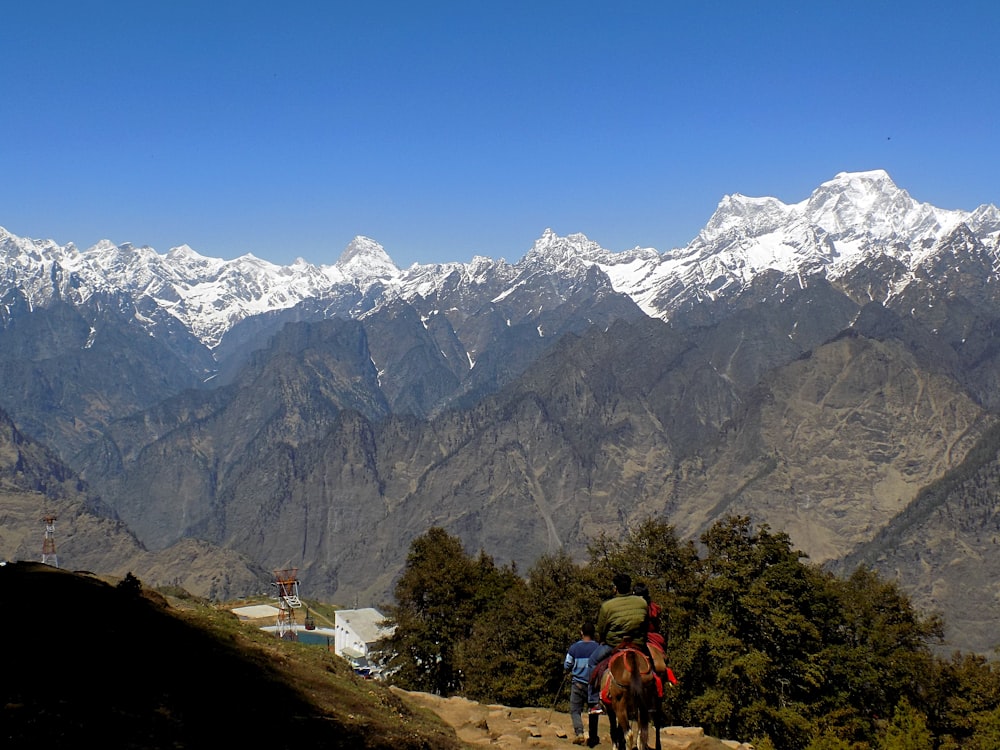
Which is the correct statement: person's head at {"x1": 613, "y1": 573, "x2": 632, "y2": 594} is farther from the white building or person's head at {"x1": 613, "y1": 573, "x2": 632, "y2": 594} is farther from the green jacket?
the white building

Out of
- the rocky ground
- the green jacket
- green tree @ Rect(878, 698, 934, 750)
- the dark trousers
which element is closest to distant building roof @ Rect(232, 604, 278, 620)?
the rocky ground

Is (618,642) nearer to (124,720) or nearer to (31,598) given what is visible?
(124,720)

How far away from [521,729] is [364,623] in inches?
4099

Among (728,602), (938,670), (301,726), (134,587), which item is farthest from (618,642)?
(938,670)

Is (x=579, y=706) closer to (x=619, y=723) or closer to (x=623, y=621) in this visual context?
(x=619, y=723)

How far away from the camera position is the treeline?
47062mm

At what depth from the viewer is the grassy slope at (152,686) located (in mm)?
21172

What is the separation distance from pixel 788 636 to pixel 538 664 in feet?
56.3

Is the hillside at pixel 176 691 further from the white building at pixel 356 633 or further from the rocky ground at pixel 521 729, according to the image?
the white building at pixel 356 633

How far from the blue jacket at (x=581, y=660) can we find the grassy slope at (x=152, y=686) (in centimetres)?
515

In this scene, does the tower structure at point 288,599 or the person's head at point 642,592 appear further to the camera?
the tower structure at point 288,599

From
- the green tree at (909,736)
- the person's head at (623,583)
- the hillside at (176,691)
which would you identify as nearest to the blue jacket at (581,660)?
the person's head at (623,583)

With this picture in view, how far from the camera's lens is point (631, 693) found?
20.0m

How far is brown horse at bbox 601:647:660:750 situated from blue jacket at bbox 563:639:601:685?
4198 millimetres
